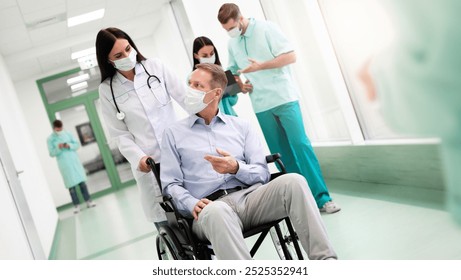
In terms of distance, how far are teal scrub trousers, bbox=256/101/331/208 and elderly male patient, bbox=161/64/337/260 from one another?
3.79 feet

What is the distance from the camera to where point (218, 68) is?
78.1 inches

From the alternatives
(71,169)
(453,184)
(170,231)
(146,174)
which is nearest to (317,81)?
(146,174)

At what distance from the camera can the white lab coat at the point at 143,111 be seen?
2.25 metres

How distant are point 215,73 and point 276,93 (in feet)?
3.95

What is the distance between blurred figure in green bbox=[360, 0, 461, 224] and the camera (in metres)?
0.76

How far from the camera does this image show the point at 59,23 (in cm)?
538

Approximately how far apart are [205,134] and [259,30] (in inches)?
52.4

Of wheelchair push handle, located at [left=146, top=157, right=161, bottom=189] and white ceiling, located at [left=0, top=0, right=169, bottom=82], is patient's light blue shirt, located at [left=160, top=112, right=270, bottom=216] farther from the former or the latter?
white ceiling, located at [left=0, top=0, right=169, bottom=82]

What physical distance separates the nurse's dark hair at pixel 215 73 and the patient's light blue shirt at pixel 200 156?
0.13 m

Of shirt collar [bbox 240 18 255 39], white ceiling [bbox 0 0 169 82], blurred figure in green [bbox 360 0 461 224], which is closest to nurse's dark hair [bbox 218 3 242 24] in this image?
shirt collar [bbox 240 18 255 39]

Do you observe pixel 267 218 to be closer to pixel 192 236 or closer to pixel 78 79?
pixel 192 236

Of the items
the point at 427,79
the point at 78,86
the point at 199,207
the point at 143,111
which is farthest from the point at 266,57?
the point at 78,86

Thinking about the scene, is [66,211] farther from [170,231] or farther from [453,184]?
[453,184]

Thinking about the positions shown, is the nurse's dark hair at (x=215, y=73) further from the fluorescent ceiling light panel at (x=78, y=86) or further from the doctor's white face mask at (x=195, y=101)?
the fluorescent ceiling light panel at (x=78, y=86)
